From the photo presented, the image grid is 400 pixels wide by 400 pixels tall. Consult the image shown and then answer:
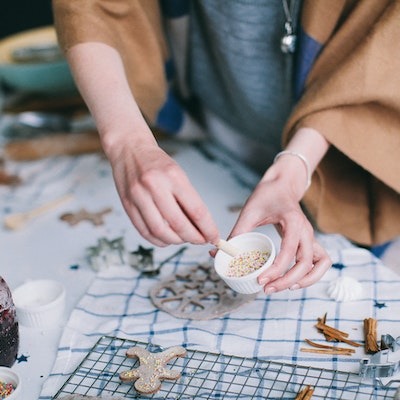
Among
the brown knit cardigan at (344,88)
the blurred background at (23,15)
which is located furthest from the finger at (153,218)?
the blurred background at (23,15)

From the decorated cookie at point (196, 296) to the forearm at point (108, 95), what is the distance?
0.23 meters

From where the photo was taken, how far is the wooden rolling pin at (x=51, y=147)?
4.74 ft

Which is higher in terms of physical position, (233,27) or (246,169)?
(233,27)

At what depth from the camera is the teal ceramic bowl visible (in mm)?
1559

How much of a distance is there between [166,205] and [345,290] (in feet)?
0.98

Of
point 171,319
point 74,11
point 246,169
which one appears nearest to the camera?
point 171,319

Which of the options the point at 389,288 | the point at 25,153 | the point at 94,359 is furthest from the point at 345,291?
the point at 25,153

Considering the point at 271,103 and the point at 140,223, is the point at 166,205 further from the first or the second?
the point at 271,103

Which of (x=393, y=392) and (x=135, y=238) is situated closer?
(x=393, y=392)

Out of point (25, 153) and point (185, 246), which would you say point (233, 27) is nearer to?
point (185, 246)

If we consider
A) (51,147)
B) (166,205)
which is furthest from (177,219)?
(51,147)

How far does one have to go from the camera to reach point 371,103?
98 cm

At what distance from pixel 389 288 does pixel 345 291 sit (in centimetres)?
7

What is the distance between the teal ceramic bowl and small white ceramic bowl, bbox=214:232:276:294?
2.77 ft
